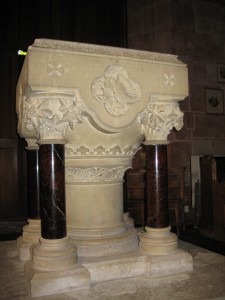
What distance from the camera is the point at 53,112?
2.21 meters

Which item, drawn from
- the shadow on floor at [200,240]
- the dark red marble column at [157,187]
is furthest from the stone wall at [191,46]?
the dark red marble column at [157,187]

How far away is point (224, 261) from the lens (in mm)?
2674

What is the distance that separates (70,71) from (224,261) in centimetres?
205

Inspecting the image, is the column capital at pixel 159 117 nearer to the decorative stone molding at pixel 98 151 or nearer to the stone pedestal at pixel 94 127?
the stone pedestal at pixel 94 127

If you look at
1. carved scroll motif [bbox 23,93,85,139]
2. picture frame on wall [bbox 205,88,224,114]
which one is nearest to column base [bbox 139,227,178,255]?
carved scroll motif [bbox 23,93,85,139]

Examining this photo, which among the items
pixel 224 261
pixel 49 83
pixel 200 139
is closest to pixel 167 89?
pixel 49 83

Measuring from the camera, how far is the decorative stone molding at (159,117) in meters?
2.51

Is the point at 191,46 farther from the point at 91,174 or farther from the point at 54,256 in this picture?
the point at 54,256

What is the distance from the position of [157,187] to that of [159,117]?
0.58 meters

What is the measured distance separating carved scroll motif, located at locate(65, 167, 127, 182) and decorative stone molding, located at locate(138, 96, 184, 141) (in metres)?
0.43

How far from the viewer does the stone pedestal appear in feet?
7.17

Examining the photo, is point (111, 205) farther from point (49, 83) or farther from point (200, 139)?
point (200, 139)

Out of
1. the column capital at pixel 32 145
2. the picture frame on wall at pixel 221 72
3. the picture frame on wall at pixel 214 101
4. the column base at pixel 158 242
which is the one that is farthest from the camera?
the picture frame on wall at pixel 221 72

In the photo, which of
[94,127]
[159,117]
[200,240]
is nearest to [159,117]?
[159,117]
